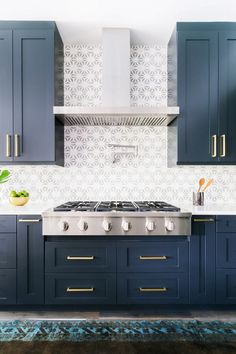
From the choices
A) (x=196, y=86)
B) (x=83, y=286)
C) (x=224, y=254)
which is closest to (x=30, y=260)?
(x=83, y=286)

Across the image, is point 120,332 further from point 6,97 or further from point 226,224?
point 6,97

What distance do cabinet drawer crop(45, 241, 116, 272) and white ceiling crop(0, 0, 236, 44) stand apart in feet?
6.60

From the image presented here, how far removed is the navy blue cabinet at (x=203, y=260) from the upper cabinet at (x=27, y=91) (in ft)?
4.73

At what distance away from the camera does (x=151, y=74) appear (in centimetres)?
279

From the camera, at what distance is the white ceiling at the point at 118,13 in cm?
216

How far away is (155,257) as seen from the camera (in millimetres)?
2100

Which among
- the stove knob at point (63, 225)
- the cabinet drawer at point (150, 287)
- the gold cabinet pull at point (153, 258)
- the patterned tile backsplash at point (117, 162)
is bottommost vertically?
the cabinet drawer at point (150, 287)

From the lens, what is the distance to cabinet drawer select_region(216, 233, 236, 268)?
212 centimetres

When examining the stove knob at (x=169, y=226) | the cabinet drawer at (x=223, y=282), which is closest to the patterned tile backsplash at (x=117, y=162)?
the stove knob at (x=169, y=226)

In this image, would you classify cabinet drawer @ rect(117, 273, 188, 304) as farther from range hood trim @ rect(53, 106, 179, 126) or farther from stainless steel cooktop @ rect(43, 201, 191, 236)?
range hood trim @ rect(53, 106, 179, 126)

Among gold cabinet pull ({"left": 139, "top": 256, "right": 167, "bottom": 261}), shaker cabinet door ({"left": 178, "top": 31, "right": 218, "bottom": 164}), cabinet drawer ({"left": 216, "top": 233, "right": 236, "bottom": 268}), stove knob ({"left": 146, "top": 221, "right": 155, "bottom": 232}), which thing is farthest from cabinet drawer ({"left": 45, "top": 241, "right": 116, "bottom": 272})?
shaker cabinet door ({"left": 178, "top": 31, "right": 218, "bottom": 164})

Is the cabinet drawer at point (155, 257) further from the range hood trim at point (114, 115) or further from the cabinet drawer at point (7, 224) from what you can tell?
the range hood trim at point (114, 115)

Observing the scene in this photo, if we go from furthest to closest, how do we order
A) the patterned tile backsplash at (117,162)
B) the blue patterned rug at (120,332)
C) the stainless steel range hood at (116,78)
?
the patterned tile backsplash at (117,162), the stainless steel range hood at (116,78), the blue patterned rug at (120,332)

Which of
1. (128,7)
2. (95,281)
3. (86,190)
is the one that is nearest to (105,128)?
(86,190)
